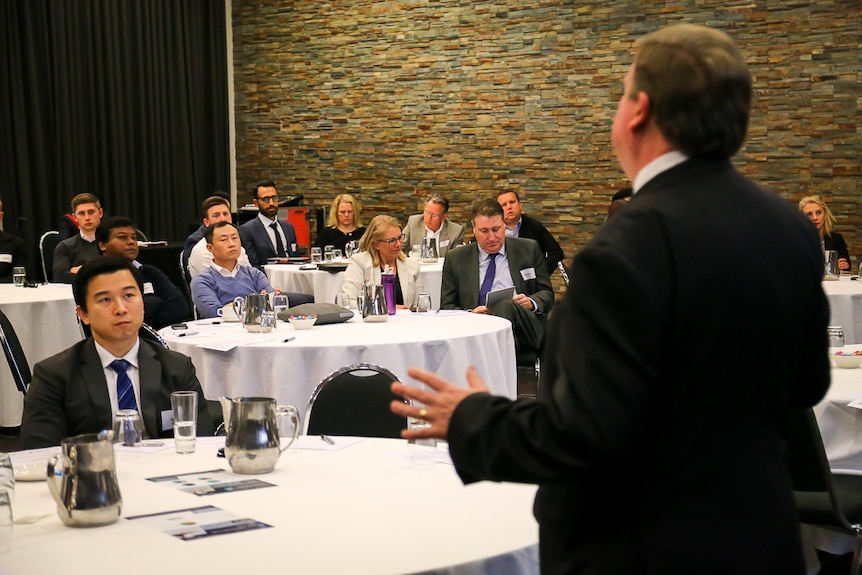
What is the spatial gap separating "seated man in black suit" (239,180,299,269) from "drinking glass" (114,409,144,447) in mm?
6922

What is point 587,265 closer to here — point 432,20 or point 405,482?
point 405,482

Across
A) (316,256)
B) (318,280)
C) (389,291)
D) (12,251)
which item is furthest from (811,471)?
(12,251)

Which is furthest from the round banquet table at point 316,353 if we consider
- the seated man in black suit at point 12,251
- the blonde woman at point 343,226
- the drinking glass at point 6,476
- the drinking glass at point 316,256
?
the blonde woman at point 343,226

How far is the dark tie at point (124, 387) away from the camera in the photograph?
3.30m

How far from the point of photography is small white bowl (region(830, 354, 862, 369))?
13.4 ft

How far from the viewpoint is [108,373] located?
3.31 meters

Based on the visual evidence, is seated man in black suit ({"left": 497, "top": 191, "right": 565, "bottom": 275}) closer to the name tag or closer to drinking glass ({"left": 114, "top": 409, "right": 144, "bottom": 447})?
the name tag

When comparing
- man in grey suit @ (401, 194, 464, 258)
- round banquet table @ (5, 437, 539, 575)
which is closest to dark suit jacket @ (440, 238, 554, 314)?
man in grey suit @ (401, 194, 464, 258)

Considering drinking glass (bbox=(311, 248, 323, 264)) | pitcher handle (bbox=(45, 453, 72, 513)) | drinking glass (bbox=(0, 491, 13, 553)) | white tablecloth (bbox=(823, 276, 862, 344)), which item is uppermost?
pitcher handle (bbox=(45, 453, 72, 513))

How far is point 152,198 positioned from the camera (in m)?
13.0

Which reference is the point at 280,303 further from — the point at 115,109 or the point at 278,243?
the point at 115,109

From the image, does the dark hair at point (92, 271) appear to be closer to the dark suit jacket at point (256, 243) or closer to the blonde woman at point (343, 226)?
the dark suit jacket at point (256, 243)

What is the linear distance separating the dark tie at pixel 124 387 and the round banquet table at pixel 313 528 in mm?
740

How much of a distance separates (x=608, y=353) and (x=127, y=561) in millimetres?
999
